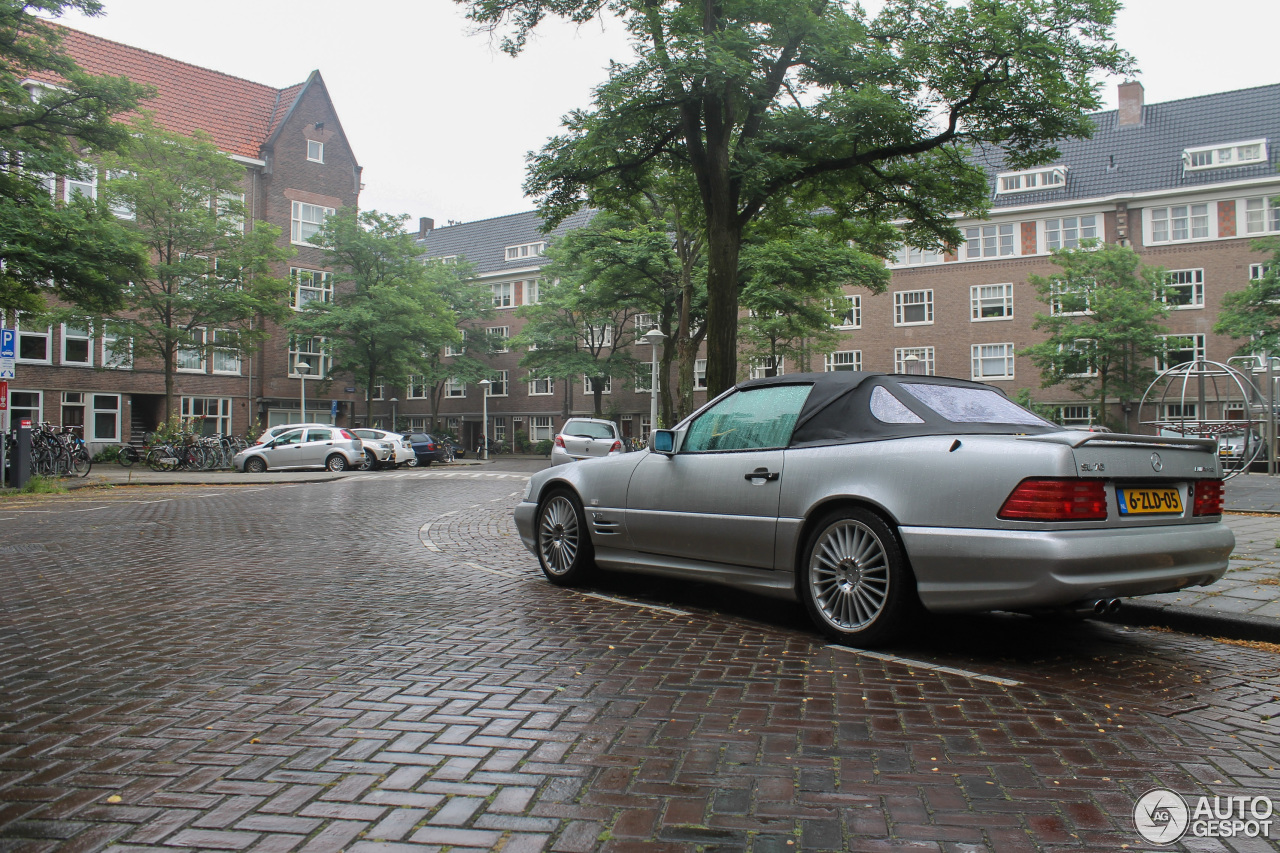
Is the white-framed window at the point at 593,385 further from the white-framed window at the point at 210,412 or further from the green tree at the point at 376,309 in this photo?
the white-framed window at the point at 210,412

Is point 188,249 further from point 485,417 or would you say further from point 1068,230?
point 1068,230

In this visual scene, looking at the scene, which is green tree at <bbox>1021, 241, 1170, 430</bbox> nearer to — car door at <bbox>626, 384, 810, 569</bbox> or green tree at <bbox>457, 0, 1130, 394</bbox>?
green tree at <bbox>457, 0, 1130, 394</bbox>

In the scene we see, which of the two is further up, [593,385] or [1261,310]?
[1261,310]

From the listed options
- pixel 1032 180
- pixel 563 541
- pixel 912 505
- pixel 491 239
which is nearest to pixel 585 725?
pixel 912 505

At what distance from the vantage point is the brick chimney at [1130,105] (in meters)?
43.5

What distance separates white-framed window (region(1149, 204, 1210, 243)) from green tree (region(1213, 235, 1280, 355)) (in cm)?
1044

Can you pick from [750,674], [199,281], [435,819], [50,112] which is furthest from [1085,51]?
[199,281]

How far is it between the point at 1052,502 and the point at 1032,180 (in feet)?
147

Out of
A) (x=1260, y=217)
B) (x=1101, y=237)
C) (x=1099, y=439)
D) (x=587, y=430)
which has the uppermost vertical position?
(x=1260, y=217)

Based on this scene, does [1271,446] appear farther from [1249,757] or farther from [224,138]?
[224,138]

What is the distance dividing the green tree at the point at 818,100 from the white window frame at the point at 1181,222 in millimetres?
31784

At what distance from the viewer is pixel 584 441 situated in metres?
20.9

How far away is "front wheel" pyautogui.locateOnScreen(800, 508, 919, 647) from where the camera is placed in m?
4.57

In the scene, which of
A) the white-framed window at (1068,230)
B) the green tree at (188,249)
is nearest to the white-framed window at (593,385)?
the green tree at (188,249)
